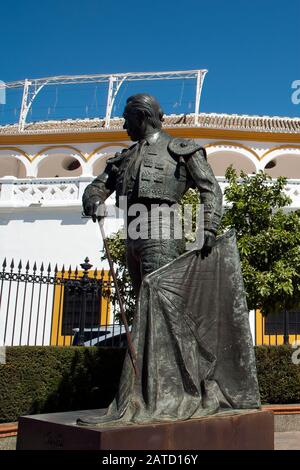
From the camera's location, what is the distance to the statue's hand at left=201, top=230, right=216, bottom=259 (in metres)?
3.61

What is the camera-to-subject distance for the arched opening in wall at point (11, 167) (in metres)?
21.6

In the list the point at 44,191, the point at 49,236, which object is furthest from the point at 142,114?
the point at 44,191

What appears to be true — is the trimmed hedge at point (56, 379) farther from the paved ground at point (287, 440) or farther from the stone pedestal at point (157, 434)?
the stone pedestal at point (157, 434)

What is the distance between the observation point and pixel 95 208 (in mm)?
3895

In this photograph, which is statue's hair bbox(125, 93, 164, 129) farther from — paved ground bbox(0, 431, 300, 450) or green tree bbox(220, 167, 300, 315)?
green tree bbox(220, 167, 300, 315)

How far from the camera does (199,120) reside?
21.5 meters

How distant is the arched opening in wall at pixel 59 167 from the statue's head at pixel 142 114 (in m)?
17.8

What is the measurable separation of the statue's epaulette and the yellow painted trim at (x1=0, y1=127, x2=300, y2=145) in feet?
49.9

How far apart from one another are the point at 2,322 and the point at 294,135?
40.8 ft

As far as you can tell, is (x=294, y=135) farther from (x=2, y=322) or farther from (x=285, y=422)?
(x=285, y=422)

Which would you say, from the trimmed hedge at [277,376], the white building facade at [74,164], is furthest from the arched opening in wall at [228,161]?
the trimmed hedge at [277,376]

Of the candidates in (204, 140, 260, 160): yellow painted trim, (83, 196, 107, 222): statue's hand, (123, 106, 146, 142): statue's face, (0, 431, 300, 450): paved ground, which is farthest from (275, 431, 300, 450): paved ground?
(204, 140, 260, 160): yellow painted trim

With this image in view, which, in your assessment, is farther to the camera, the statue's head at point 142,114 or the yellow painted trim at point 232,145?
the yellow painted trim at point 232,145
